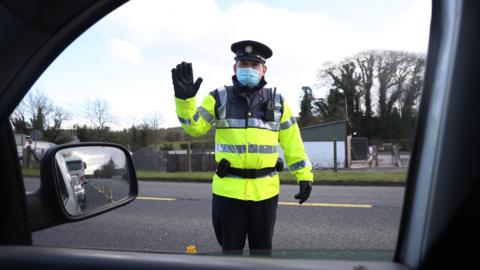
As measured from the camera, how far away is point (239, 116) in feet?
9.23

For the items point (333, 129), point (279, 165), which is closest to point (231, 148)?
point (279, 165)

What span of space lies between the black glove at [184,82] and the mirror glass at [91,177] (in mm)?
815

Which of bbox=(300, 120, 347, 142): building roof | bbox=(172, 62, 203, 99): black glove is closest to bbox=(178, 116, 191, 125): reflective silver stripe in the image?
bbox=(172, 62, 203, 99): black glove

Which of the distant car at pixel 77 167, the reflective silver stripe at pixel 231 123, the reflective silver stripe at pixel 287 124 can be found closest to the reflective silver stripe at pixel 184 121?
the reflective silver stripe at pixel 231 123

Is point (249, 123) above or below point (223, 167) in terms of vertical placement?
above

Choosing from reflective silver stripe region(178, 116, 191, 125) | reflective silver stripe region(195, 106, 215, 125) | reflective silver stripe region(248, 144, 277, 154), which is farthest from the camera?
reflective silver stripe region(195, 106, 215, 125)

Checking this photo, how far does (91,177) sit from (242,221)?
4.57 ft

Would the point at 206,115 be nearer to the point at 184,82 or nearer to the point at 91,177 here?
the point at 184,82

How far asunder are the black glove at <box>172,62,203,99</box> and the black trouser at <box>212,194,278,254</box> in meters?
0.76

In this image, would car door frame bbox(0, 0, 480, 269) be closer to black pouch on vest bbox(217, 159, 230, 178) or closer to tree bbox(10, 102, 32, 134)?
tree bbox(10, 102, 32, 134)

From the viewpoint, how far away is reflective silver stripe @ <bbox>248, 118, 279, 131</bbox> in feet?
9.14

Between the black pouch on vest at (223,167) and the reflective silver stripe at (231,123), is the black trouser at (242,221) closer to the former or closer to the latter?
the black pouch on vest at (223,167)

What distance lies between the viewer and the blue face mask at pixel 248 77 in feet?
9.82

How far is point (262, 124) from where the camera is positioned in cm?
281
